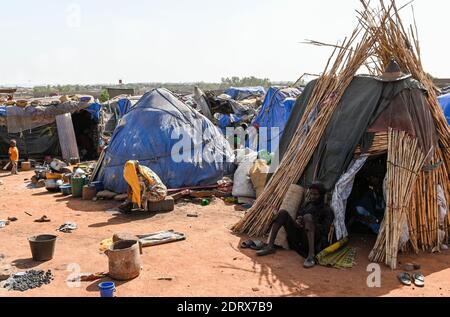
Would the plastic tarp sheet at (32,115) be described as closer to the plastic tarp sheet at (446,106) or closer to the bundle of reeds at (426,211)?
the plastic tarp sheet at (446,106)

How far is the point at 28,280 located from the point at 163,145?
529cm

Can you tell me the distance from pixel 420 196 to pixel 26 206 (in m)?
7.42

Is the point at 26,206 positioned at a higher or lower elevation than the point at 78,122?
lower

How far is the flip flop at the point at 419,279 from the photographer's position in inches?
204

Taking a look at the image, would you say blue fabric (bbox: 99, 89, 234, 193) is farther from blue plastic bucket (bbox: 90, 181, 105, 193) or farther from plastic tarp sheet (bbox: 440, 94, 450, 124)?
plastic tarp sheet (bbox: 440, 94, 450, 124)

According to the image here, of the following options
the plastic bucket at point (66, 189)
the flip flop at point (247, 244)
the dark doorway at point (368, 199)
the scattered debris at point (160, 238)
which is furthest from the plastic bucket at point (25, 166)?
the dark doorway at point (368, 199)

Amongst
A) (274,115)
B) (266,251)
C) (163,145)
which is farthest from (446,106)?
(266,251)

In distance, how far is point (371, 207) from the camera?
24.2ft

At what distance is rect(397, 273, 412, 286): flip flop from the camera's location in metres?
5.19

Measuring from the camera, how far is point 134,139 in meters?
10.3

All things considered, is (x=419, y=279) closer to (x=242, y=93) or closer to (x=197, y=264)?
(x=197, y=264)

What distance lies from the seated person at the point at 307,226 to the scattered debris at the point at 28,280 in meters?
2.67

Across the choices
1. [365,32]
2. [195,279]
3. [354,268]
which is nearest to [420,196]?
[354,268]
